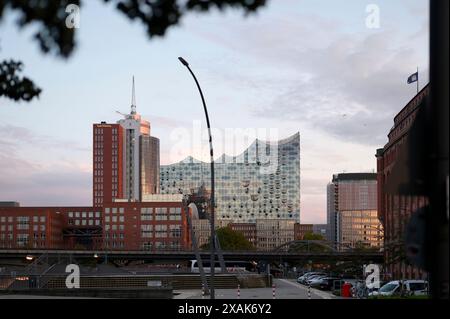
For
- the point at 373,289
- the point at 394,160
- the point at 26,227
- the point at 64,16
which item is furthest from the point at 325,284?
the point at 26,227

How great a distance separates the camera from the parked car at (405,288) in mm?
39459

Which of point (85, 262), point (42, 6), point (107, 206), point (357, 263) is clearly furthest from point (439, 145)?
point (107, 206)

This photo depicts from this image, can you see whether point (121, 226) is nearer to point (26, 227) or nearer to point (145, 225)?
point (145, 225)

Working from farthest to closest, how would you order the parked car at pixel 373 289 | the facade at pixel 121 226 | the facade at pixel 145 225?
the facade at pixel 121 226 < the facade at pixel 145 225 < the parked car at pixel 373 289

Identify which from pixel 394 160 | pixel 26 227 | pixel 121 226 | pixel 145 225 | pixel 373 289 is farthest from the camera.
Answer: pixel 121 226

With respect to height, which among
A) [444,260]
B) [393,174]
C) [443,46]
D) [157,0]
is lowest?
[444,260]

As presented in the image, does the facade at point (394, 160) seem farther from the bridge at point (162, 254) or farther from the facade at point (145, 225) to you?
the facade at point (145, 225)

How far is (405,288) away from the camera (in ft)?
131

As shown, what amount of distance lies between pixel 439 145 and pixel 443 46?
2.66 feet

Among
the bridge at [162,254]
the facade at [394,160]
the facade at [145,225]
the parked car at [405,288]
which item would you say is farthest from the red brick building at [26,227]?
the parked car at [405,288]

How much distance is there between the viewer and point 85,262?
13488 cm
